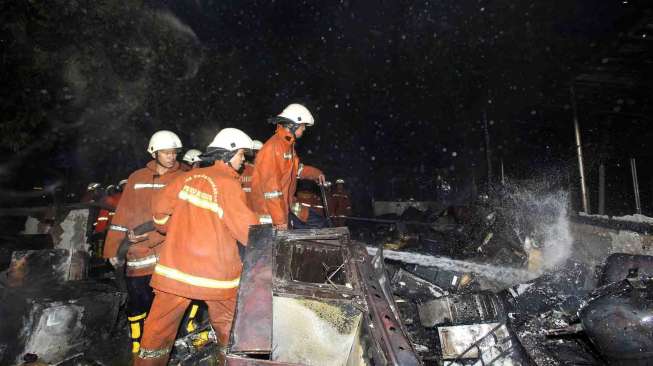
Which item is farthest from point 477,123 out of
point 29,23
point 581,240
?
point 29,23

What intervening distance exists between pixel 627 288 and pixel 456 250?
320cm

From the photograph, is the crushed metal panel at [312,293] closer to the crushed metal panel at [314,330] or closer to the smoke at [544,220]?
the crushed metal panel at [314,330]

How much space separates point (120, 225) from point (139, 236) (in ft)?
1.70

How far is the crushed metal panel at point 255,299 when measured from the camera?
170 cm

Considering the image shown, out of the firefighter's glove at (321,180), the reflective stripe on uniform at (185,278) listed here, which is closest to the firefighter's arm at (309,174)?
the firefighter's glove at (321,180)

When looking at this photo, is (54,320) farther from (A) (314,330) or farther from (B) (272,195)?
(A) (314,330)

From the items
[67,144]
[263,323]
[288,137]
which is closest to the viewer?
[263,323]

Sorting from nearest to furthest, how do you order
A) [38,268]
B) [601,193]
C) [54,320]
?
1. [54,320]
2. [38,268]
3. [601,193]

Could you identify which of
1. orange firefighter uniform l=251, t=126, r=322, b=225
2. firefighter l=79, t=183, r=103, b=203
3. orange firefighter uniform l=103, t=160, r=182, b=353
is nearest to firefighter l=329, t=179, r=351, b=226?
orange firefighter uniform l=251, t=126, r=322, b=225

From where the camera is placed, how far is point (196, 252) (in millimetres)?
2779

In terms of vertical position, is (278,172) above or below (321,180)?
above

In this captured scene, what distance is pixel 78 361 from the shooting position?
3.34 m

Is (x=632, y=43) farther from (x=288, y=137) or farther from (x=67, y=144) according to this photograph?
(x=67, y=144)

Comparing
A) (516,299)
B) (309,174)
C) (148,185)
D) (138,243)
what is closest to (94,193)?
(148,185)
